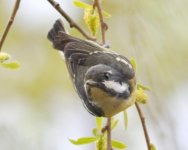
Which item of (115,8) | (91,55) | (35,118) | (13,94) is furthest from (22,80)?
(91,55)

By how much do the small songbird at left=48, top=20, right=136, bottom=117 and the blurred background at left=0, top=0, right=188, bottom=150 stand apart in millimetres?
220

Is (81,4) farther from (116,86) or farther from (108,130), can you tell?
(108,130)

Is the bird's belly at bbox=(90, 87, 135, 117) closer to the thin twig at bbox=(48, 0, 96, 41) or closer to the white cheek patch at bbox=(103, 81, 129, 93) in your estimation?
the white cheek patch at bbox=(103, 81, 129, 93)

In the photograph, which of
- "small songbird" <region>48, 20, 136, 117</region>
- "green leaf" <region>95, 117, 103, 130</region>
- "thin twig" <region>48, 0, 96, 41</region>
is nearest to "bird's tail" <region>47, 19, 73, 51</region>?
"small songbird" <region>48, 20, 136, 117</region>

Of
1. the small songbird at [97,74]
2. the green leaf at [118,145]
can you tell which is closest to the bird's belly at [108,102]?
the small songbird at [97,74]

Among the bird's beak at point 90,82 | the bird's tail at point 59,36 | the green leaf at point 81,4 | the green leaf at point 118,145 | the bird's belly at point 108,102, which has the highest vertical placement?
the green leaf at point 81,4

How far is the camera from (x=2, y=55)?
2.42 m

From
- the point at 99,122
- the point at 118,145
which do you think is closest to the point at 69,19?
the point at 99,122

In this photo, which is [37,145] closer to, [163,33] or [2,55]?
[163,33]

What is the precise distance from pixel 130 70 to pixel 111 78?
11 centimetres

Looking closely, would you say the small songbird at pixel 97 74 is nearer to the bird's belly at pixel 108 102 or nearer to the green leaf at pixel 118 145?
the bird's belly at pixel 108 102

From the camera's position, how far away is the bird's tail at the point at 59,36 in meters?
2.96

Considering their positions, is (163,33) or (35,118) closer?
(163,33)

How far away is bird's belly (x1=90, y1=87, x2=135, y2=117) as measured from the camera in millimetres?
2488
